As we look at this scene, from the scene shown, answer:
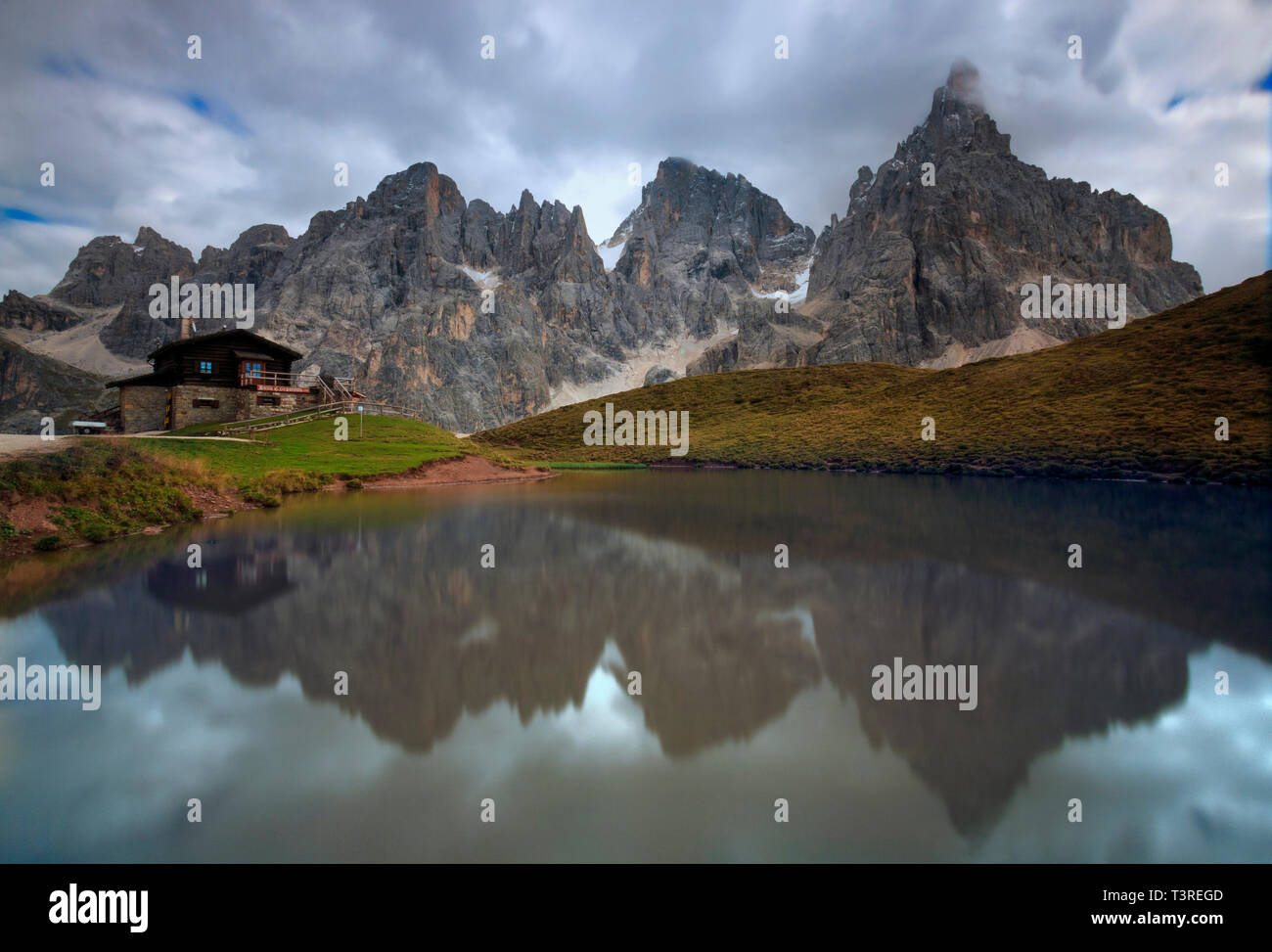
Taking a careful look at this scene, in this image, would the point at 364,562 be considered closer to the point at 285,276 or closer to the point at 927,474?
the point at 927,474

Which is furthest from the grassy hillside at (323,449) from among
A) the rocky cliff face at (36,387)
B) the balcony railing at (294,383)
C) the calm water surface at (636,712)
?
the rocky cliff face at (36,387)

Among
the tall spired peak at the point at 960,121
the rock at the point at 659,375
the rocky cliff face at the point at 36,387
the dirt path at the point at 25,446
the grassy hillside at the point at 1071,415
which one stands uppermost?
the tall spired peak at the point at 960,121

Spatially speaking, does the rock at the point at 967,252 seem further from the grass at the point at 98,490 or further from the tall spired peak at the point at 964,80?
the grass at the point at 98,490

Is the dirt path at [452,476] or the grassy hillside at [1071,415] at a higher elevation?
the grassy hillside at [1071,415]

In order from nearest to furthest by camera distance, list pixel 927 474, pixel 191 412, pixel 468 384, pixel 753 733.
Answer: pixel 753 733 → pixel 191 412 → pixel 927 474 → pixel 468 384

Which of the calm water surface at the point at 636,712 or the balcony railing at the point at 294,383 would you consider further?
the balcony railing at the point at 294,383

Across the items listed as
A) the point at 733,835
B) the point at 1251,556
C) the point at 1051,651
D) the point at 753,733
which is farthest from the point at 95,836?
the point at 1251,556

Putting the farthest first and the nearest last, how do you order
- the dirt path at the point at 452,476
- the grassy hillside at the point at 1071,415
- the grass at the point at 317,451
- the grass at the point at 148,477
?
the grassy hillside at the point at 1071,415, the dirt path at the point at 452,476, the grass at the point at 317,451, the grass at the point at 148,477
